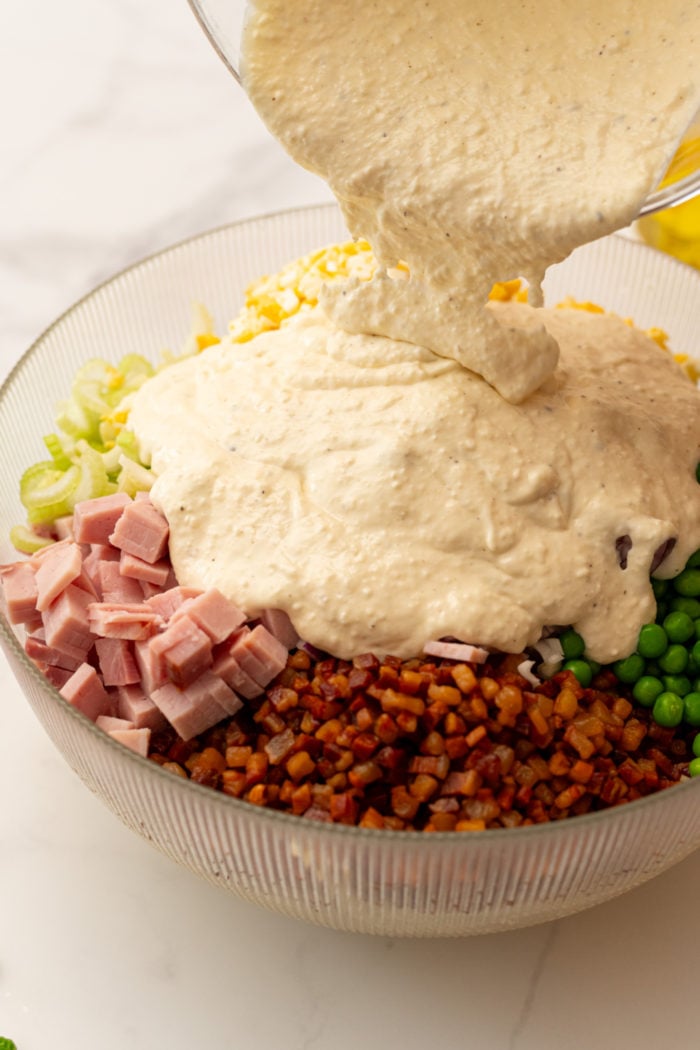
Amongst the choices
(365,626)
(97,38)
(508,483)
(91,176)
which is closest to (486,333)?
(508,483)

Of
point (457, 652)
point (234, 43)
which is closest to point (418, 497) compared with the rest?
point (457, 652)

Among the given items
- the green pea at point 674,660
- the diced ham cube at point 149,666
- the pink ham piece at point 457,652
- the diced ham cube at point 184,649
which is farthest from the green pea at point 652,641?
the diced ham cube at point 149,666

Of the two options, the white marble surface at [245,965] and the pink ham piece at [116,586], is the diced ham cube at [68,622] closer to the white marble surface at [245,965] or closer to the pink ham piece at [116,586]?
the pink ham piece at [116,586]

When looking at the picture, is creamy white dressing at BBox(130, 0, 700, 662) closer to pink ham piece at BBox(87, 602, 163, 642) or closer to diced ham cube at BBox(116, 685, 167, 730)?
pink ham piece at BBox(87, 602, 163, 642)

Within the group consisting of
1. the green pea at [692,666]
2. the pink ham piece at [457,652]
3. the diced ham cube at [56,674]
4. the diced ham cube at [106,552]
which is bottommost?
the green pea at [692,666]

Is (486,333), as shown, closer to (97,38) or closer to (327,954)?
(327,954)

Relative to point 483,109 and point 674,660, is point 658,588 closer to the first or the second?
point 674,660
